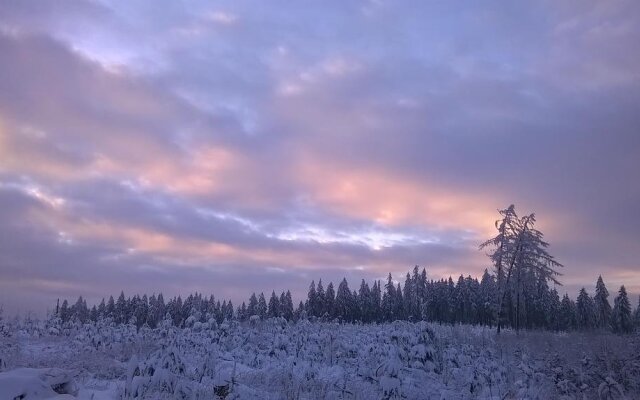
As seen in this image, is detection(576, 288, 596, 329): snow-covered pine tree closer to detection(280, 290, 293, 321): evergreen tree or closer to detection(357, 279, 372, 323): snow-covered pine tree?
detection(357, 279, 372, 323): snow-covered pine tree

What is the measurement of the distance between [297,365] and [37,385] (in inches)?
299

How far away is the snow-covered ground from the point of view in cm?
1053

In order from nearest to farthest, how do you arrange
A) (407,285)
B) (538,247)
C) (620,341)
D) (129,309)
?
(620,341) → (538,247) → (129,309) → (407,285)

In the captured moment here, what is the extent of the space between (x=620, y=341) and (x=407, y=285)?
323 feet

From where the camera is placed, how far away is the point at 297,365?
14711 millimetres

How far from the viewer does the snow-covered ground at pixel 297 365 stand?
10531 mm

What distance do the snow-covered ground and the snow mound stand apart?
0.02 metres

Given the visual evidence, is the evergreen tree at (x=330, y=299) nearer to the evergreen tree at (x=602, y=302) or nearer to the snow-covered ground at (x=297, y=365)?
the evergreen tree at (x=602, y=302)

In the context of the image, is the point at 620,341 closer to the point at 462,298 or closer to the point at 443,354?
the point at 443,354

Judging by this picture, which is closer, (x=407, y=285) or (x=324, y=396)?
(x=324, y=396)

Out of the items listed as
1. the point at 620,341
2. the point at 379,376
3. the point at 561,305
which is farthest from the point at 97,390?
the point at 561,305

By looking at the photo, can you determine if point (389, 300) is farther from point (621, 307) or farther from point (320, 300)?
point (621, 307)

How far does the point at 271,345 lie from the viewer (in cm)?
1788

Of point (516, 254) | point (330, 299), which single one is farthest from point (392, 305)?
point (516, 254)
